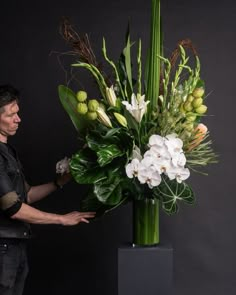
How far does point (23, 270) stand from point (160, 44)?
108 centimetres

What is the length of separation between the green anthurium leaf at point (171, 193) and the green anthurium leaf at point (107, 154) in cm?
19

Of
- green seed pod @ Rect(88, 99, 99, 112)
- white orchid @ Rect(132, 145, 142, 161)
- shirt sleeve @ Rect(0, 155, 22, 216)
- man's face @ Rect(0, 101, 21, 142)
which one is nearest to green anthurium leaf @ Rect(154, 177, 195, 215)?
white orchid @ Rect(132, 145, 142, 161)

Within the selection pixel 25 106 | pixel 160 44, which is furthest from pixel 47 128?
pixel 160 44

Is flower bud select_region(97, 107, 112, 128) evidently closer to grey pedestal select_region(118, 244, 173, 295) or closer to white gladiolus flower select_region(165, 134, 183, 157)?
white gladiolus flower select_region(165, 134, 183, 157)

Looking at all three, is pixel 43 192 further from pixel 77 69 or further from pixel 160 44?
pixel 160 44

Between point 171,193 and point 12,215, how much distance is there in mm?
604

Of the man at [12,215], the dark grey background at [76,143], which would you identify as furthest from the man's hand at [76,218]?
the dark grey background at [76,143]

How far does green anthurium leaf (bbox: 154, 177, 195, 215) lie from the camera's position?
5.40 ft

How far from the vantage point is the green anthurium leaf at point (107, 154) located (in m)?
1.56

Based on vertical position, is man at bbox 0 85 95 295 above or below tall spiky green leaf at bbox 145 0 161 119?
below

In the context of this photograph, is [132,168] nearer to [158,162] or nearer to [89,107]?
[158,162]

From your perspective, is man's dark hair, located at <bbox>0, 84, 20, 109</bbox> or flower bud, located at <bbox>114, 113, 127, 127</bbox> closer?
flower bud, located at <bbox>114, 113, 127, 127</bbox>

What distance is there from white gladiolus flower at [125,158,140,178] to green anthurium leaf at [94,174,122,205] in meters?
0.09

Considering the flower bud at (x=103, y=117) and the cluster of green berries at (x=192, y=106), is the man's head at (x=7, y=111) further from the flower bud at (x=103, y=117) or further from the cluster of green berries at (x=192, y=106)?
the cluster of green berries at (x=192, y=106)
